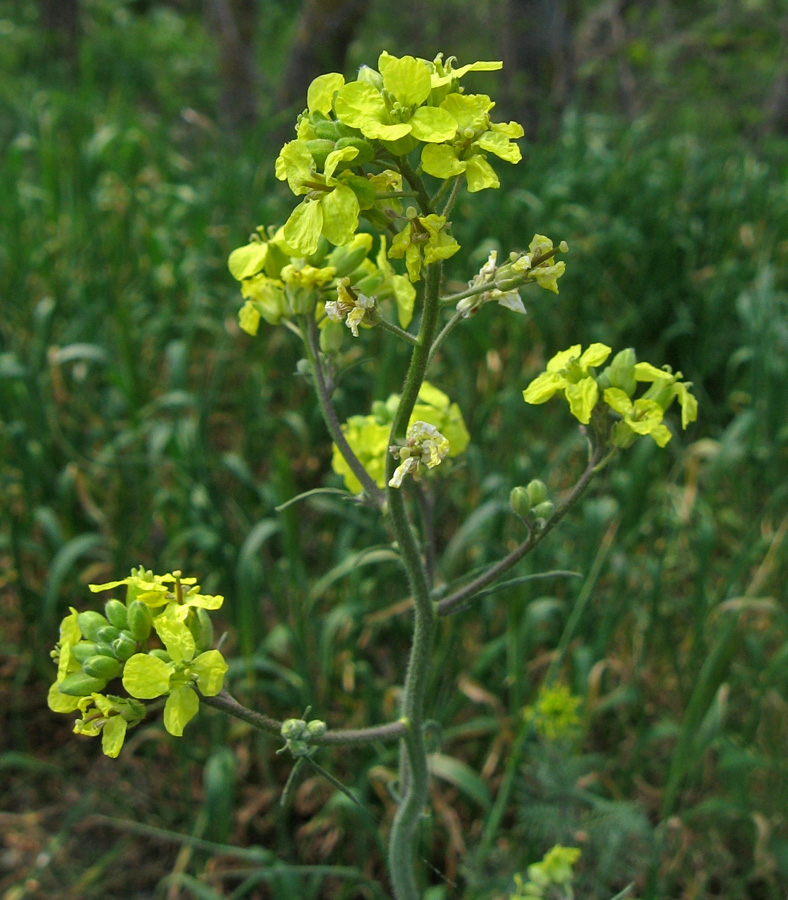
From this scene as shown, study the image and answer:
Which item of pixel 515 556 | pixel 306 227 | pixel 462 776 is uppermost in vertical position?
pixel 306 227

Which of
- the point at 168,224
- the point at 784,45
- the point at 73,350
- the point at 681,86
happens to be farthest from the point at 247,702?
the point at 681,86

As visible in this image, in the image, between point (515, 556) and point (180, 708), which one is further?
point (515, 556)

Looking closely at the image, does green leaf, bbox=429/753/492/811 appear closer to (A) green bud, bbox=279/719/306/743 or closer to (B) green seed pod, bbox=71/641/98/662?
(A) green bud, bbox=279/719/306/743

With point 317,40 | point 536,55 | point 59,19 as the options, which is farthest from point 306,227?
point 59,19

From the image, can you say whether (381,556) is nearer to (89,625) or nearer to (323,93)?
(89,625)

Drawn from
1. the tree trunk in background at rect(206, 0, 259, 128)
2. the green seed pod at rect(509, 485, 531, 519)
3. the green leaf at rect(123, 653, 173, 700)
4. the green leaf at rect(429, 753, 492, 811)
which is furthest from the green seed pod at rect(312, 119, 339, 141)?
the tree trunk in background at rect(206, 0, 259, 128)

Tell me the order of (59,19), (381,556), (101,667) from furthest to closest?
(59,19) < (381,556) < (101,667)

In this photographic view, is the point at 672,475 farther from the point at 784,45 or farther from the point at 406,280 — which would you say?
the point at 784,45

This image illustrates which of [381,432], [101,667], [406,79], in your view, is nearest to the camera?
[406,79]
